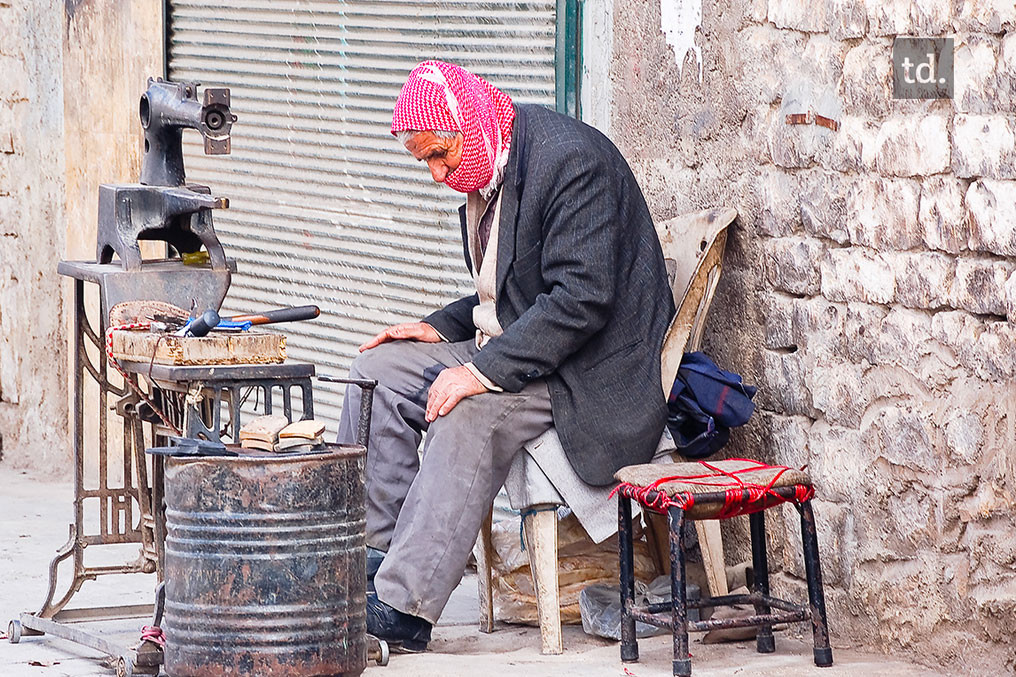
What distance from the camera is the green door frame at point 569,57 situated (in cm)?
550

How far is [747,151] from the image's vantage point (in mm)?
4832

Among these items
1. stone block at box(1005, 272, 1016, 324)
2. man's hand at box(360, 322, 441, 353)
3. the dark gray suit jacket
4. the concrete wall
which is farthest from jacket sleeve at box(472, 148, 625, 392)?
the concrete wall

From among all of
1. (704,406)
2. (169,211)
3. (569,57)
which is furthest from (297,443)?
(569,57)

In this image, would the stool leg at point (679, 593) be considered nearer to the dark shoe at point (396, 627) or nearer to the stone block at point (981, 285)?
the dark shoe at point (396, 627)

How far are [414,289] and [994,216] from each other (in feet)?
8.90

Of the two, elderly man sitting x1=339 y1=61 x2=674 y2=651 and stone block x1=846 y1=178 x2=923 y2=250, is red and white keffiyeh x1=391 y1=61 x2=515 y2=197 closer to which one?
elderly man sitting x1=339 y1=61 x2=674 y2=651

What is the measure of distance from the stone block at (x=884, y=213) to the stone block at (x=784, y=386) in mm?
433

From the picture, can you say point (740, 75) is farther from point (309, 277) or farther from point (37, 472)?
point (37, 472)

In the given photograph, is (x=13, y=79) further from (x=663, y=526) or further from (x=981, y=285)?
(x=981, y=285)

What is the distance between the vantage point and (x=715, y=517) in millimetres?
4188

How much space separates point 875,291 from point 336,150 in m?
2.85

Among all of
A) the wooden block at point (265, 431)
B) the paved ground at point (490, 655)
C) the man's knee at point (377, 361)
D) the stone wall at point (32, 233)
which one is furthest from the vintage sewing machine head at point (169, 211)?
the stone wall at point (32, 233)

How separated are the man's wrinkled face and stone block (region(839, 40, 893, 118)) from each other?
1.04m

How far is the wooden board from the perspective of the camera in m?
4.12
